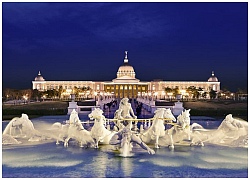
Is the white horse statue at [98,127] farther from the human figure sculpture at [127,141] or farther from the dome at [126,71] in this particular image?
the dome at [126,71]

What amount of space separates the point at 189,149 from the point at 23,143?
5.72 m

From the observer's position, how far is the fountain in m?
9.15

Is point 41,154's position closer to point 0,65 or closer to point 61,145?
point 61,145

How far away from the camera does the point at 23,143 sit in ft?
40.5

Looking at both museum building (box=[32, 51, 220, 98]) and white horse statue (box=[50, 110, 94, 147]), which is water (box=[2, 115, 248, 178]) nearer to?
white horse statue (box=[50, 110, 94, 147])

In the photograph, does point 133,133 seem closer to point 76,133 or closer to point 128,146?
point 128,146

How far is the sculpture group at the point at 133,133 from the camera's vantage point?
11.4 metres

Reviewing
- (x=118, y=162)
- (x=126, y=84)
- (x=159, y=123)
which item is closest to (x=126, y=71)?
(x=126, y=84)

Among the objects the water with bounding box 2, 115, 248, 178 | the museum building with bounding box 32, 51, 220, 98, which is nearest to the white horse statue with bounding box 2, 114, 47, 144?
the water with bounding box 2, 115, 248, 178

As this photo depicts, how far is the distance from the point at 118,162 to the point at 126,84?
92.4 meters

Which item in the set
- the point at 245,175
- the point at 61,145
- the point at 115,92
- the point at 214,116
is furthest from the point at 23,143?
the point at 115,92

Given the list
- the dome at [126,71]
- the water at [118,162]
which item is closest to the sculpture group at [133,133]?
the water at [118,162]

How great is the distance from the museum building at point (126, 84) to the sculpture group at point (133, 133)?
8865 cm

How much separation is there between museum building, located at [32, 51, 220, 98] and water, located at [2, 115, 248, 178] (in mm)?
90351
